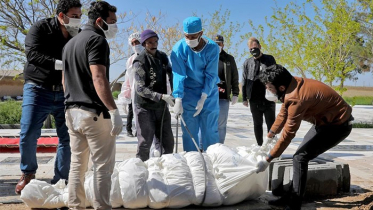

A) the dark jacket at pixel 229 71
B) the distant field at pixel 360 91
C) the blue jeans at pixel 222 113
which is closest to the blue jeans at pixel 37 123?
the blue jeans at pixel 222 113

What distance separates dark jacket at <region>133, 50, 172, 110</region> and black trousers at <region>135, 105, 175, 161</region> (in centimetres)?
8

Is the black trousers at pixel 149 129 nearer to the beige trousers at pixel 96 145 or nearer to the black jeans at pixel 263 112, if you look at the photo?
the beige trousers at pixel 96 145

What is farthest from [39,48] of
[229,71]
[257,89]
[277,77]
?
[257,89]

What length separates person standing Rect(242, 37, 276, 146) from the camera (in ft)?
19.0

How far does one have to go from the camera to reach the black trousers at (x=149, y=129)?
Answer: 454cm

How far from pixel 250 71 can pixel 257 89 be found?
0.31 meters

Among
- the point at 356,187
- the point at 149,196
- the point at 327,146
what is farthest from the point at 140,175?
the point at 356,187

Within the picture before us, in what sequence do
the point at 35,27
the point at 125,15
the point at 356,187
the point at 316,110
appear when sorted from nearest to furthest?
the point at 316,110, the point at 35,27, the point at 356,187, the point at 125,15

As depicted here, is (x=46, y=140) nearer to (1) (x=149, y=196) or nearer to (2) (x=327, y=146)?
(1) (x=149, y=196)

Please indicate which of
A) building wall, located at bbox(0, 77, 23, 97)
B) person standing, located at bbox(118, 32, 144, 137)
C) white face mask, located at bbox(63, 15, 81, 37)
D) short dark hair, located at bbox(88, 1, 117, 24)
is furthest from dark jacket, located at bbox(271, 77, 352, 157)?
building wall, located at bbox(0, 77, 23, 97)

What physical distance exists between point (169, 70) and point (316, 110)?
2.07 m

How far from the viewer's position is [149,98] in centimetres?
446

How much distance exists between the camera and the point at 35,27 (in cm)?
393

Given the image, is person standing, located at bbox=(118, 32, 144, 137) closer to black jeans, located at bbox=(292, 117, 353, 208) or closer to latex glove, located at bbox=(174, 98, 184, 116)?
latex glove, located at bbox=(174, 98, 184, 116)
